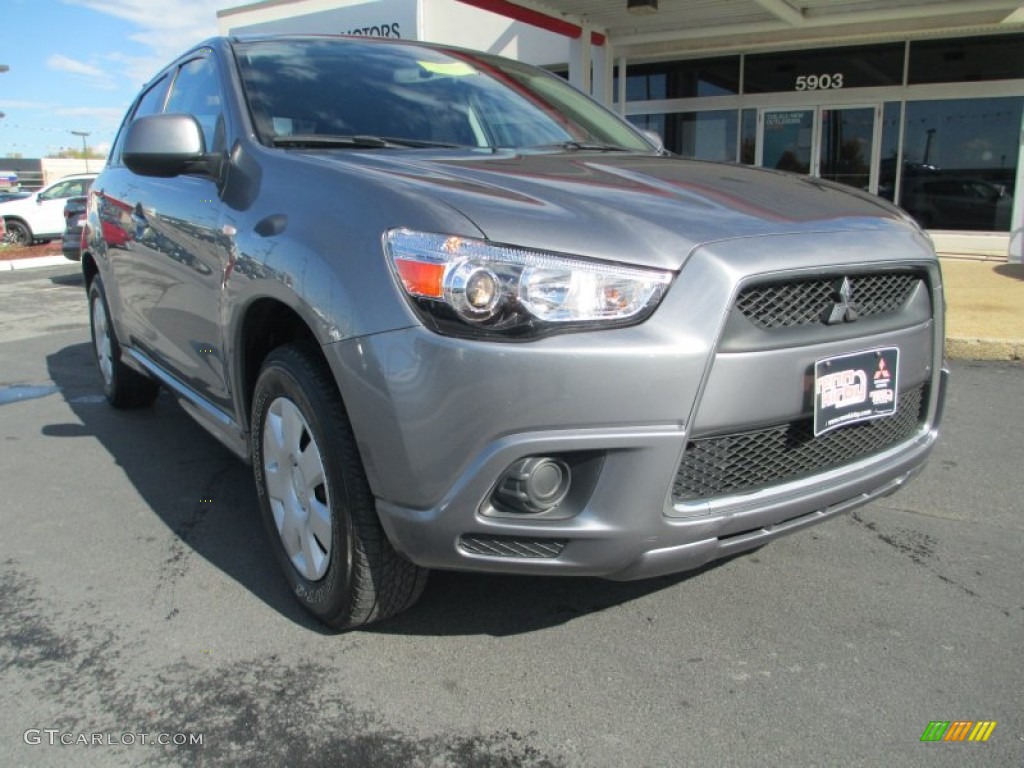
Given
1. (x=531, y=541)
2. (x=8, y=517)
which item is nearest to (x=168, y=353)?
(x=8, y=517)

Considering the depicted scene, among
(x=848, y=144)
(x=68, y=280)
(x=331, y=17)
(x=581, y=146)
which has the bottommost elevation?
(x=68, y=280)

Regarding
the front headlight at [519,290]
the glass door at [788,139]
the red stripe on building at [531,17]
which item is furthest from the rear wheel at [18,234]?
the front headlight at [519,290]

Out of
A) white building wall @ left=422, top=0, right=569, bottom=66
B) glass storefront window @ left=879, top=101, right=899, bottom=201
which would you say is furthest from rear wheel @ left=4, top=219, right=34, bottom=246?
glass storefront window @ left=879, top=101, right=899, bottom=201

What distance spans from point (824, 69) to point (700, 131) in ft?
7.09

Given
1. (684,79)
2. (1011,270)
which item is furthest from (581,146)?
(684,79)

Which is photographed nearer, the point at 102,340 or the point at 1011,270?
the point at 102,340

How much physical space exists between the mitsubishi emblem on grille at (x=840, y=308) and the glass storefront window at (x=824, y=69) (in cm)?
1248

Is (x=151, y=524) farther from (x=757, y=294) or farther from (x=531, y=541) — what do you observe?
(x=757, y=294)

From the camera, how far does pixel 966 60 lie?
12273 millimetres

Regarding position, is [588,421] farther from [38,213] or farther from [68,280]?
[38,213]

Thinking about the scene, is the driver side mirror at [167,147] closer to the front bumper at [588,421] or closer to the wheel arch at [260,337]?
the wheel arch at [260,337]

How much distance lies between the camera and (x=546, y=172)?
2.51m

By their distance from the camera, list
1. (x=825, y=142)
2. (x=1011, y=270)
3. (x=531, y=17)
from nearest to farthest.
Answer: (x=1011, y=270) < (x=531, y=17) < (x=825, y=142)

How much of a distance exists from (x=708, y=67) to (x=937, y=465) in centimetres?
1166
